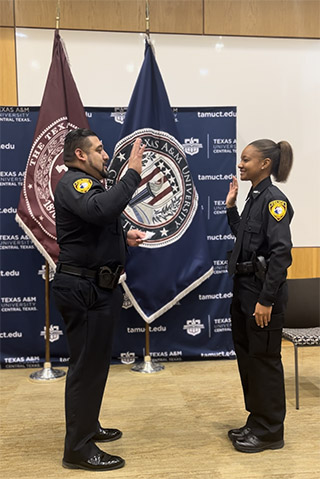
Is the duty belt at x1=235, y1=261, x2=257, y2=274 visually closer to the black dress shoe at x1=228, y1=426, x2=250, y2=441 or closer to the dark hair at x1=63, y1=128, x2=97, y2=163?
the black dress shoe at x1=228, y1=426, x2=250, y2=441

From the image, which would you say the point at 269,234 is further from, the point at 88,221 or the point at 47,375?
the point at 47,375

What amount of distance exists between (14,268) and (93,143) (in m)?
1.96

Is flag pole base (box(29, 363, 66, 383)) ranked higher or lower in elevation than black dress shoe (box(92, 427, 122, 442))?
lower

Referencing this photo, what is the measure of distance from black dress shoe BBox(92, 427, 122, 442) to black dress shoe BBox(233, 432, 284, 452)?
66cm

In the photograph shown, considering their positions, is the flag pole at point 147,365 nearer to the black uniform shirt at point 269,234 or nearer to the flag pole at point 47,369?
the flag pole at point 47,369

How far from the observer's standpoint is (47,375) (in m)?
3.69

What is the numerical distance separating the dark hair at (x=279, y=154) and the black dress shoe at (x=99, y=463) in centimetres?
168

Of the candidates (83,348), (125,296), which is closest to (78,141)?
(83,348)

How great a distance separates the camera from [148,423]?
282cm

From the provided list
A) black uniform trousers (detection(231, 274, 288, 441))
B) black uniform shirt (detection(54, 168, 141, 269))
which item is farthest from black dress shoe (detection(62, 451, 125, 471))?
black uniform shirt (detection(54, 168, 141, 269))

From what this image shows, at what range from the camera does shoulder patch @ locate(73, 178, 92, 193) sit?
7.16 feet

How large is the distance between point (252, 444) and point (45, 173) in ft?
7.83

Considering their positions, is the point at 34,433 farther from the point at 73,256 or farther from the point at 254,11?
the point at 254,11

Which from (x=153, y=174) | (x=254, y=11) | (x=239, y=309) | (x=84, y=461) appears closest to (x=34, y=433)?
(x=84, y=461)
